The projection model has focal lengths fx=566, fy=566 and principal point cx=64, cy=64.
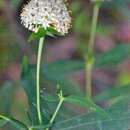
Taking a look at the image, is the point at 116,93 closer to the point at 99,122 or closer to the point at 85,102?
the point at 99,122

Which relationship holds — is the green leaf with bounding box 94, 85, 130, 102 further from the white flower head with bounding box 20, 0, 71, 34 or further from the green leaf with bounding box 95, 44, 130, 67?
the white flower head with bounding box 20, 0, 71, 34

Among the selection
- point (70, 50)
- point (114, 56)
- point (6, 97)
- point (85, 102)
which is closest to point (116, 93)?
point (114, 56)

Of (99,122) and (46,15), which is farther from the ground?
(46,15)

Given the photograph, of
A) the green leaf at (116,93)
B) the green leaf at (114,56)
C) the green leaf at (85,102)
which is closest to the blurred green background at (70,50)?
the green leaf at (114,56)

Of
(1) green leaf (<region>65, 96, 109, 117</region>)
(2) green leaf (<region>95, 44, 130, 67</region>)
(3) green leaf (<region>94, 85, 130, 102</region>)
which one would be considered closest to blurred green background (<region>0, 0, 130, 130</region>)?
(2) green leaf (<region>95, 44, 130, 67</region>)

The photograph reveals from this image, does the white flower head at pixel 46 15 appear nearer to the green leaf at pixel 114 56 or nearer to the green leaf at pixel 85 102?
the green leaf at pixel 85 102

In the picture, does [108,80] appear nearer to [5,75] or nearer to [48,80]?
[5,75]
